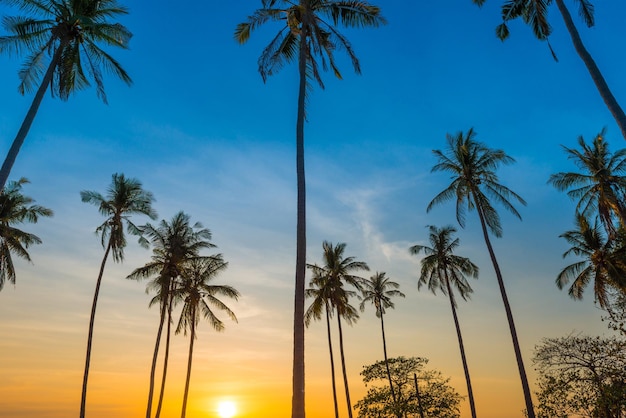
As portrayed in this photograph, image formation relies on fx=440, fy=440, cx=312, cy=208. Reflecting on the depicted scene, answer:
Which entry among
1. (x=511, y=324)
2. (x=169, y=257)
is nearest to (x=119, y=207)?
(x=169, y=257)

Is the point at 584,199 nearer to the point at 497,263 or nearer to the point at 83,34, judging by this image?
the point at 497,263

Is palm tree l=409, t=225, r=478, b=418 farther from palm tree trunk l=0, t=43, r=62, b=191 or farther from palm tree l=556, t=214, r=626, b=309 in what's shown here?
palm tree trunk l=0, t=43, r=62, b=191

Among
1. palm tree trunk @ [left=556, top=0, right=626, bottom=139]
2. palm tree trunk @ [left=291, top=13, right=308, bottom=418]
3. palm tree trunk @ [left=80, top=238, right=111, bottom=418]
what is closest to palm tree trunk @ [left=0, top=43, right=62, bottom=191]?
palm tree trunk @ [left=291, top=13, right=308, bottom=418]

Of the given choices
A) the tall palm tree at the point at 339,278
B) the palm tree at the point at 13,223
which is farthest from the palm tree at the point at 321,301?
the palm tree at the point at 13,223

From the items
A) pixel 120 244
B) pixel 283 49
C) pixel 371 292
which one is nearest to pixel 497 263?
pixel 283 49

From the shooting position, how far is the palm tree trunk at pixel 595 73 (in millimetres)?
12625

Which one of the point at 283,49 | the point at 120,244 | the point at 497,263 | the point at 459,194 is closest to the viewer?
the point at 283,49

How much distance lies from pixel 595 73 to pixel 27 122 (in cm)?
1929

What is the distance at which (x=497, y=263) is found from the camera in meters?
24.9

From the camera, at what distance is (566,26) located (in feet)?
48.6

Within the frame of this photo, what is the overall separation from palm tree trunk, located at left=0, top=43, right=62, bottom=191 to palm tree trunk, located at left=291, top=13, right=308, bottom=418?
31.9 ft

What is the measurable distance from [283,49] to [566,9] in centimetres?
1021

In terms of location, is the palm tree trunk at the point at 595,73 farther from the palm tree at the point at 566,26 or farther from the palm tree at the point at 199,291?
the palm tree at the point at 199,291

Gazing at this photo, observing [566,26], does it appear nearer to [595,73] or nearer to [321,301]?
[595,73]
